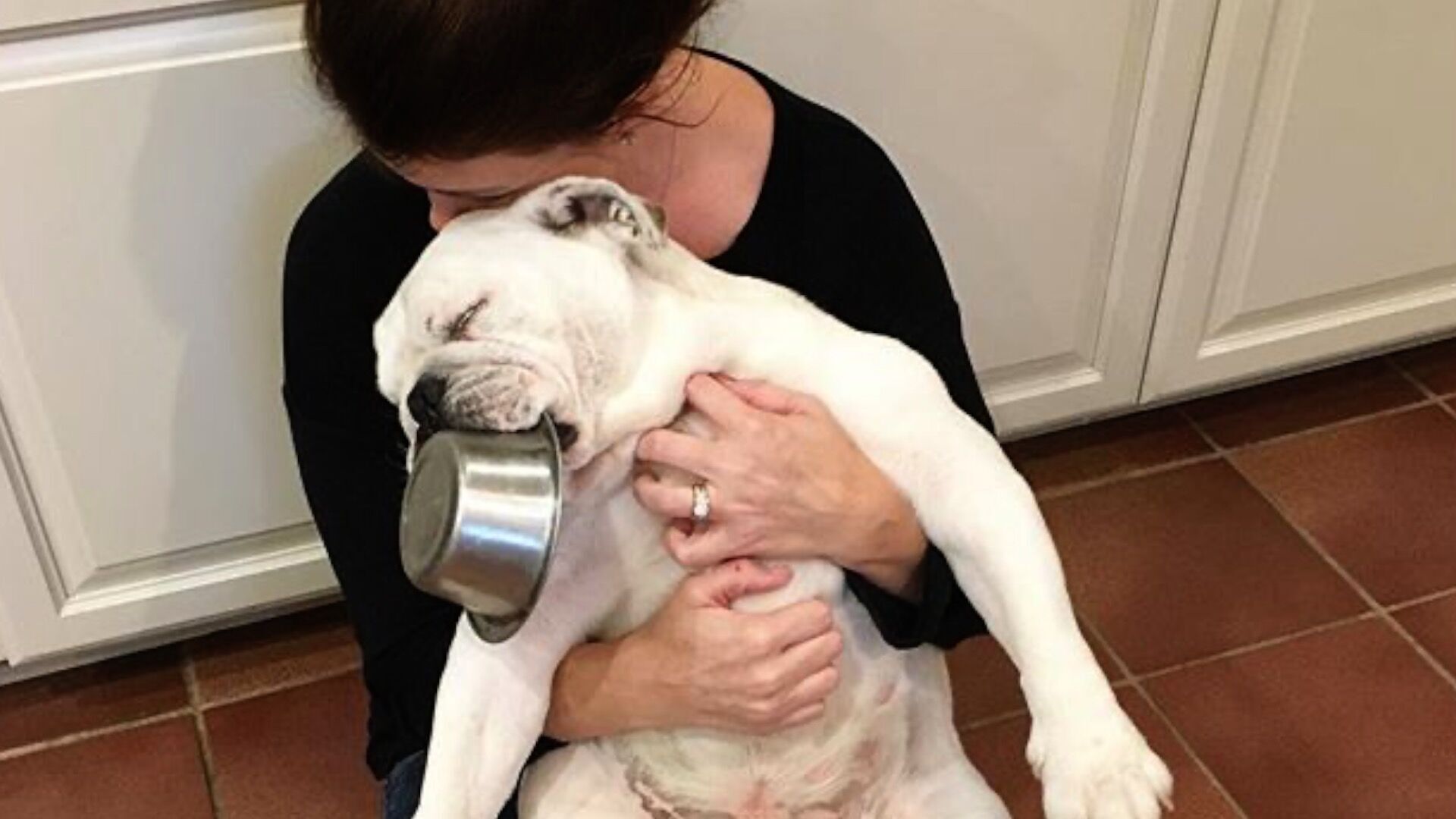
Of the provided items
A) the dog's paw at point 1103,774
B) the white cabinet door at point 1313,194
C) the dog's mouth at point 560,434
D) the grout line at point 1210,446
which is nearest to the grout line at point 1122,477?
the grout line at point 1210,446

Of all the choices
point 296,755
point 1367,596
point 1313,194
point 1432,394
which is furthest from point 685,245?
point 1432,394

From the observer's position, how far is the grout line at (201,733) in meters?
1.76

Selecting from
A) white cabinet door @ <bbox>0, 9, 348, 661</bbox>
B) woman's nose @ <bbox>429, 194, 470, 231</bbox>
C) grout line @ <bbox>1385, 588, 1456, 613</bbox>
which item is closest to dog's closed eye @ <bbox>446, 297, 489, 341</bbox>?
woman's nose @ <bbox>429, 194, 470, 231</bbox>

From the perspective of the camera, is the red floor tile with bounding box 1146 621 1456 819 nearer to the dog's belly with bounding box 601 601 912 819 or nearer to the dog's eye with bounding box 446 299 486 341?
the dog's belly with bounding box 601 601 912 819

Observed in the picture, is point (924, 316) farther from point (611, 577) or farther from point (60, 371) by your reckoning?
point (60, 371)

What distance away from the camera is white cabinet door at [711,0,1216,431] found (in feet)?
5.30

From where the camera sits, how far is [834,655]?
1190 millimetres

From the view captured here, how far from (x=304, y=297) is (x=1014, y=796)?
819 mm

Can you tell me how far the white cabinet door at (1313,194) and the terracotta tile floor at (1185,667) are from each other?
12 centimetres

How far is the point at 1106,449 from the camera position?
84.2 inches

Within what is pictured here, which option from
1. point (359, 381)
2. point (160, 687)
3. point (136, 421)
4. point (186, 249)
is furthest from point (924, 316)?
point (160, 687)

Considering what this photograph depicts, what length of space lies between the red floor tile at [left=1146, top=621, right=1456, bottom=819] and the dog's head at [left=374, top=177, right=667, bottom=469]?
0.90 meters

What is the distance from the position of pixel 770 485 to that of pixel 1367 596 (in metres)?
1.01

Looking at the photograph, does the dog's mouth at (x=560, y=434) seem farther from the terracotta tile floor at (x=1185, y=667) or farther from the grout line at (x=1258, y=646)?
the grout line at (x=1258, y=646)
